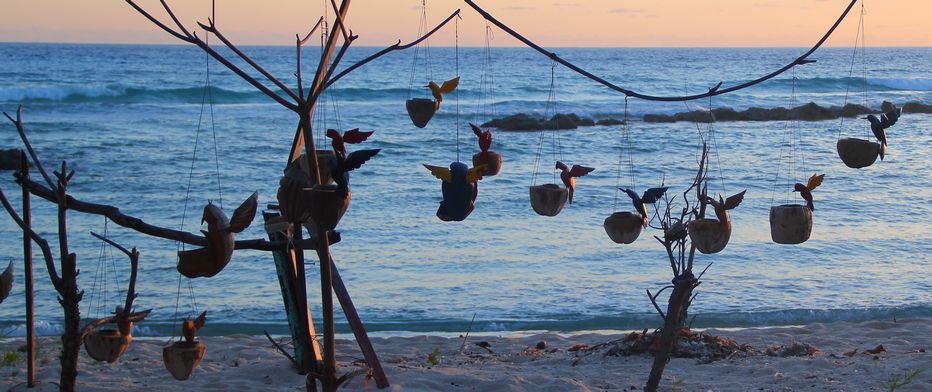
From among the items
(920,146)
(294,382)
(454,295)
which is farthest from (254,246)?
(920,146)

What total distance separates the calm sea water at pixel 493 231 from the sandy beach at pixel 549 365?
19.5 inches

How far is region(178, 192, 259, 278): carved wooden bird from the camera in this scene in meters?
2.25

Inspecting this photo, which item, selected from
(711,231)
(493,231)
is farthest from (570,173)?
(493,231)

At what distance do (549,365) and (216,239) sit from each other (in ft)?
10.6

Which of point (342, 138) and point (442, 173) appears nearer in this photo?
point (342, 138)

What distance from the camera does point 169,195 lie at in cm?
1231

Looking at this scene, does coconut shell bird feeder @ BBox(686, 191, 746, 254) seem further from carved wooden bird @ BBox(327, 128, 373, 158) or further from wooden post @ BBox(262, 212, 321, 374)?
wooden post @ BBox(262, 212, 321, 374)

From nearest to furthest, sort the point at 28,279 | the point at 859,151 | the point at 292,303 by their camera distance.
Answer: the point at 859,151 → the point at 28,279 → the point at 292,303

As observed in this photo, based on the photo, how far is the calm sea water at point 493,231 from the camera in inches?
273

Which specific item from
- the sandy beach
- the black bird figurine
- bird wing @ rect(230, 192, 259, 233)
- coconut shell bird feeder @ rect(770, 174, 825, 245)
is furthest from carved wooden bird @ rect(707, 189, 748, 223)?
the sandy beach

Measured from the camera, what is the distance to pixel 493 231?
9695 millimetres

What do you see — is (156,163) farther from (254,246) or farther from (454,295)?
(254,246)

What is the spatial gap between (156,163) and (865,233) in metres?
10.3

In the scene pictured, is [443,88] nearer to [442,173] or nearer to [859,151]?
[442,173]
